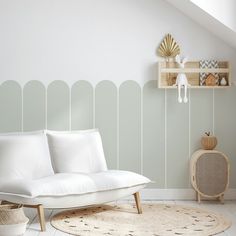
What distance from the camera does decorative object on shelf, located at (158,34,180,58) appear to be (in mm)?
5922

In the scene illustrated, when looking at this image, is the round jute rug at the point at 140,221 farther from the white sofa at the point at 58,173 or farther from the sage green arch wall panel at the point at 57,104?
the sage green arch wall panel at the point at 57,104

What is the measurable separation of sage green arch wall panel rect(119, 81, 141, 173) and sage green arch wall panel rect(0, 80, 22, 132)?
109 centimetres

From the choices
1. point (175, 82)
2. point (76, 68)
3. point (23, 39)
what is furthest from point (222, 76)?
point (23, 39)

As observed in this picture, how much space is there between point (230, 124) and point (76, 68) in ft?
5.76

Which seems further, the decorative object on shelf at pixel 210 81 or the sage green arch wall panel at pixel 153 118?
the sage green arch wall panel at pixel 153 118

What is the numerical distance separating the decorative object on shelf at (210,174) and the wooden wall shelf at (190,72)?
2.45 ft

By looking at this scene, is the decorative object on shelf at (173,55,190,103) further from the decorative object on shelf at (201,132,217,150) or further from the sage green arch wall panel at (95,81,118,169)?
the sage green arch wall panel at (95,81,118,169)

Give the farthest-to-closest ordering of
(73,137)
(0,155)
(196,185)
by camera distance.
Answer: (196,185), (73,137), (0,155)

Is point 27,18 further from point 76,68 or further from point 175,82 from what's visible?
point 175,82

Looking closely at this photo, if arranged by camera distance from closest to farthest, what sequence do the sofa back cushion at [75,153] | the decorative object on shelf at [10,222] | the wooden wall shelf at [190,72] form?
the decorative object on shelf at [10,222] → the sofa back cushion at [75,153] → the wooden wall shelf at [190,72]

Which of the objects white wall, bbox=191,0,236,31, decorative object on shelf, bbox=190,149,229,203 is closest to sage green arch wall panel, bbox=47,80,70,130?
decorative object on shelf, bbox=190,149,229,203

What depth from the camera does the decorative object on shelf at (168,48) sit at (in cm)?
592

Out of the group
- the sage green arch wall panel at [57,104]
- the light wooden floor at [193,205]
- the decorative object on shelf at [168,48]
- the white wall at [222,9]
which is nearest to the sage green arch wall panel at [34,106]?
the sage green arch wall panel at [57,104]

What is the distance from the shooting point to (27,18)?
5.92 meters
